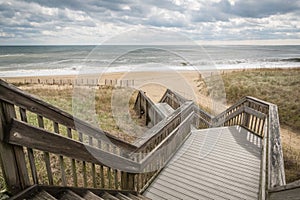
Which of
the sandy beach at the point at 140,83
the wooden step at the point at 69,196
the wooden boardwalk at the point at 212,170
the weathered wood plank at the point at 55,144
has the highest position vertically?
the weathered wood plank at the point at 55,144

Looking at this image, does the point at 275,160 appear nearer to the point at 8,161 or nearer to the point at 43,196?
the point at 43,196

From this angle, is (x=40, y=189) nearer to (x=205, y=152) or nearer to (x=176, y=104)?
(x=205, y=152)

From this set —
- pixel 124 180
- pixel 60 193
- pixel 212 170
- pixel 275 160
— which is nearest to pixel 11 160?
pixel 60 193

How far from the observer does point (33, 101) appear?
1521 millimetres

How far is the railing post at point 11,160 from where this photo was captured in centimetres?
132

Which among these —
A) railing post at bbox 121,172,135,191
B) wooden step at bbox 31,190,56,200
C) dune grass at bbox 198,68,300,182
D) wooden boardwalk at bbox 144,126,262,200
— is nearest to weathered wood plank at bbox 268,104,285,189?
wooden boardwalk at bbox 144,126,262,200

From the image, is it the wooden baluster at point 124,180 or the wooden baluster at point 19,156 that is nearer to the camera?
the wooden baluster at point 19,156

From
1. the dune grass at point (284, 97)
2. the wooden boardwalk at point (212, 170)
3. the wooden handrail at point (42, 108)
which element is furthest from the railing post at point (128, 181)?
the dune grass at point (284, 97)

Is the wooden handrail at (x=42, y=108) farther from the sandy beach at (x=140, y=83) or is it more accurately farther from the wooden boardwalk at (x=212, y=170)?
the sandy beach at (x=140, y=83)

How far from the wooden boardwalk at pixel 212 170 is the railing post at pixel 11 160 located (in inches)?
83.3

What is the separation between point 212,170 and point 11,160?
10.9 feet

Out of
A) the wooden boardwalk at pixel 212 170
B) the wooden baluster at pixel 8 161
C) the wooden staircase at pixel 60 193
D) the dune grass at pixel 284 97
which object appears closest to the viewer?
the wooden baluster at pixel 8 161

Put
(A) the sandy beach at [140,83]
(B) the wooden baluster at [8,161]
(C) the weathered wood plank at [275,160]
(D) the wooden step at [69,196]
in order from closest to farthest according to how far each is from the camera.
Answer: (B) the wooden baluster at [8,161] → (D) the wooden step at [69,196] → (C) the weathered wood plank at [275,160] → (A) the sandy beach at [140,83]

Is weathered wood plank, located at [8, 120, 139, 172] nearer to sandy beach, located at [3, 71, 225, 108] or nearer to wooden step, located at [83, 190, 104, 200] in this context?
wooden step, located at [83, 190, 104, 200]
